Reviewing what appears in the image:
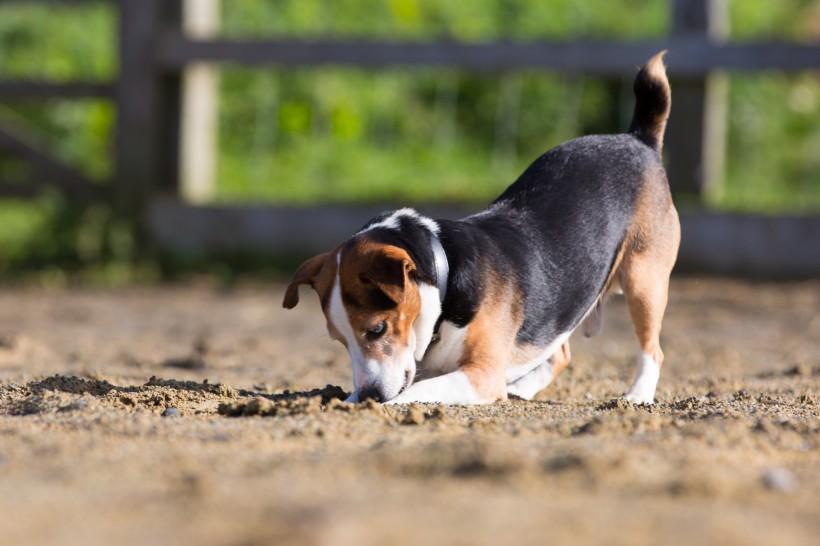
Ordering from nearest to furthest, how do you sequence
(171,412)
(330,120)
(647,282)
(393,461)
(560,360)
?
1. (393,461)
2. (171,412)
3. (647,282)
4. (560,360)
5. (330,120)

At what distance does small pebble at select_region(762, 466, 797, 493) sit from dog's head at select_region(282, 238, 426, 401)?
1.72 meters

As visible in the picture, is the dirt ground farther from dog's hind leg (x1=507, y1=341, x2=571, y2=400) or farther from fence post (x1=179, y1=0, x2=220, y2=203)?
fence post (x1=179, y1=0, x2=220, y2=203)

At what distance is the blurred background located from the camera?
915 centimetres

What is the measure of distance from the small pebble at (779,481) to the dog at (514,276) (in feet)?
5.34

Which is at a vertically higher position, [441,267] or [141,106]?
[441,267]

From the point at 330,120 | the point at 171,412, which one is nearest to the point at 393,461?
the point at 171,412

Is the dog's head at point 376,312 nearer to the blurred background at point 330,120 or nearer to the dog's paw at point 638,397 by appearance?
the dog's paw at point 638,397

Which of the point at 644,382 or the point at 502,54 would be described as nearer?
the point at 644,382

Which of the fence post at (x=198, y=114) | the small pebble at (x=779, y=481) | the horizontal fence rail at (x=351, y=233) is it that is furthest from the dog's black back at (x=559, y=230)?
the fence post at (x=198, y=114)

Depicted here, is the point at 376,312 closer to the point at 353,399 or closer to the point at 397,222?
the point at 353,399

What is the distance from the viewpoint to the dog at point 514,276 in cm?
457

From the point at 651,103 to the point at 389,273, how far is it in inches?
75.8

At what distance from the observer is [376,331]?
4.55 m

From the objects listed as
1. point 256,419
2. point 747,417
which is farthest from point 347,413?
point 747,417
